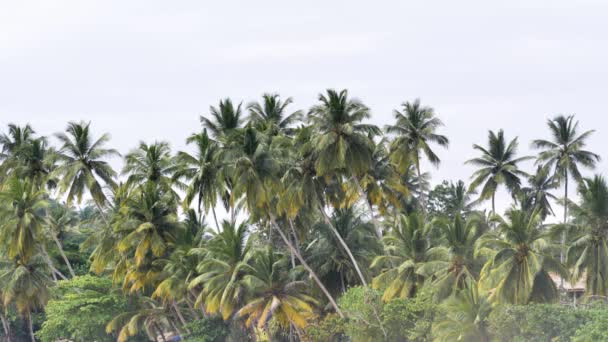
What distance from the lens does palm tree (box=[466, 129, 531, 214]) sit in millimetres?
77062

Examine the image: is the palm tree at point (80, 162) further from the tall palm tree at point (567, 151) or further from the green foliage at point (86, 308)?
the tall palm tree at point (567, 151)

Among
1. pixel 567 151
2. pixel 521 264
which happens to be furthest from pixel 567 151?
pixel 521 264

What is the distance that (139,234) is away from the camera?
211ft

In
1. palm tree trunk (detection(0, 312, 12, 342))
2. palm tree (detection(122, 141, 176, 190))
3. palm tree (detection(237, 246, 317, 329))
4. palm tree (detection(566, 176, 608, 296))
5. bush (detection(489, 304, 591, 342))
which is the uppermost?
palm tree (detection(122, 141, 176, 190))

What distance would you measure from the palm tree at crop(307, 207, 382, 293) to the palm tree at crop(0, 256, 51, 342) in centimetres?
2303

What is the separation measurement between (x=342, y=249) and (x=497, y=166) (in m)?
20.3

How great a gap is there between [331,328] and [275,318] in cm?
360

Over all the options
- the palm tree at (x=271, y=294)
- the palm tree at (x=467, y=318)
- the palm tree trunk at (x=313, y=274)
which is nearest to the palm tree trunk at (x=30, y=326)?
the palm tree trunk at (x=313, y=274)

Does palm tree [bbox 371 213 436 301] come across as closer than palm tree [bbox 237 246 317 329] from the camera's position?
No

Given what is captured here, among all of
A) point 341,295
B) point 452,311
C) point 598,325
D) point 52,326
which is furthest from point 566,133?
point 52,326

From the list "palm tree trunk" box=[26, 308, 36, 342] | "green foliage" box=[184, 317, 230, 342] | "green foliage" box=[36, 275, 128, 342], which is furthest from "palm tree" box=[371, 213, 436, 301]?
"palm tree trunk" box=[26, 308, 36, 342]

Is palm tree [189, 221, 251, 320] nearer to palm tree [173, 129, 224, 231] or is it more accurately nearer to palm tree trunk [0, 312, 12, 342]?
palm tree [173, 129, 224, 231]

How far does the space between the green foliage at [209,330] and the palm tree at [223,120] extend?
40.0 ft

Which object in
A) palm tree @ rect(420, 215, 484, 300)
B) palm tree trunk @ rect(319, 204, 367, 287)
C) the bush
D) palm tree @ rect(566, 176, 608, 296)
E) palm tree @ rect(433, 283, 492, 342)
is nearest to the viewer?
the bush
